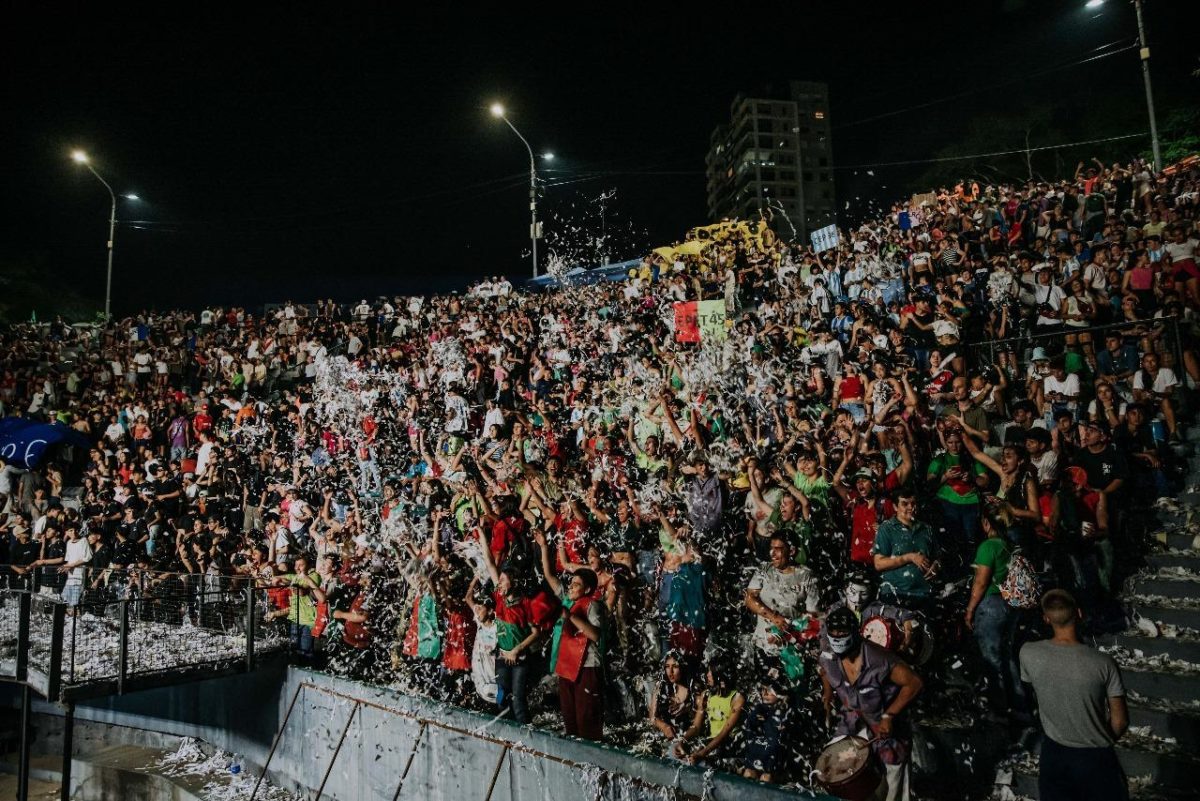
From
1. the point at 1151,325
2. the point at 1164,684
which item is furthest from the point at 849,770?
the point at 1151,325

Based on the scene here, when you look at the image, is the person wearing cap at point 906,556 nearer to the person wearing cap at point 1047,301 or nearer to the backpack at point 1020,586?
the backpack at point 1020,586

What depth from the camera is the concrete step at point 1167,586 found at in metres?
6.14

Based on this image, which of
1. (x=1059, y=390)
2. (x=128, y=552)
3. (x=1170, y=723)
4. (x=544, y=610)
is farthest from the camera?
(x=128, y=552)

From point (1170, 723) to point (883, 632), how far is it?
74.2 inches

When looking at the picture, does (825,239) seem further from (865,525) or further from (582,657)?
(582,657)

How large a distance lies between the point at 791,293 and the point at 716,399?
13.1ft

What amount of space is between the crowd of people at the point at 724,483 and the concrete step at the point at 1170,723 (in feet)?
2.20

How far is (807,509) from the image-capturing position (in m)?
7.57

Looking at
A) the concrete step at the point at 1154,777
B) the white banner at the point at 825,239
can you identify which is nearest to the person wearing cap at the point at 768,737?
the concrete step at the point at 1154,777

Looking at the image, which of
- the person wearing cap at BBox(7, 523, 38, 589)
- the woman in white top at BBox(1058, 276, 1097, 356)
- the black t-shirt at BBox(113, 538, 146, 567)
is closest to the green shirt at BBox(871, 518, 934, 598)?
the woman in white top at BBox(1058, 276, 1097, 356)

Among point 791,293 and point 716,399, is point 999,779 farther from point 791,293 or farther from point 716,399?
point 791,293

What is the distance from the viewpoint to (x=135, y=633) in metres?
8.78

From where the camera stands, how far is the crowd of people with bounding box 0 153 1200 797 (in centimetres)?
618

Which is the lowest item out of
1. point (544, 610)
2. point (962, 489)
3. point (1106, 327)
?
point (544, 610)
